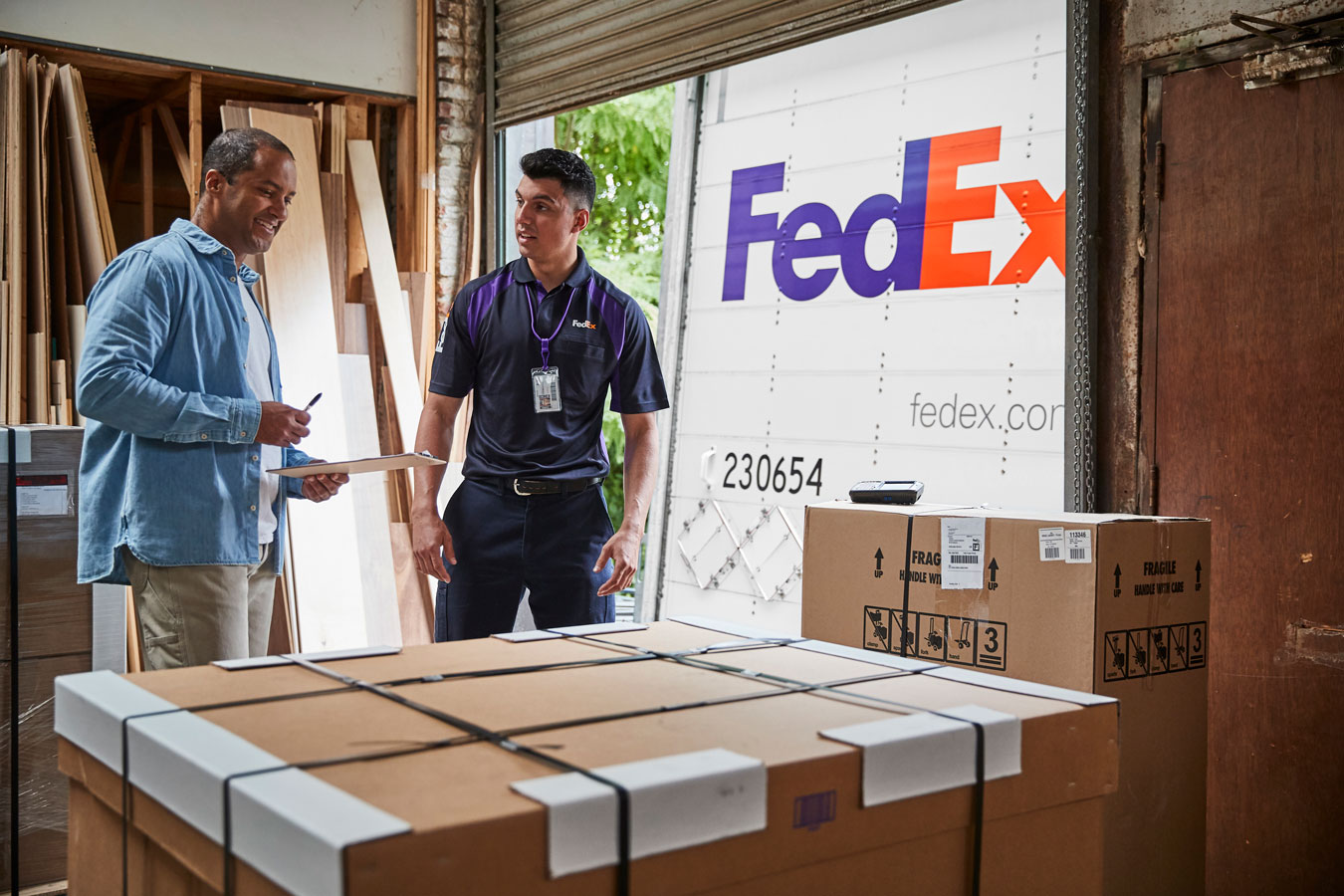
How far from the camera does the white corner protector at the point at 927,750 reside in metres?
1.28

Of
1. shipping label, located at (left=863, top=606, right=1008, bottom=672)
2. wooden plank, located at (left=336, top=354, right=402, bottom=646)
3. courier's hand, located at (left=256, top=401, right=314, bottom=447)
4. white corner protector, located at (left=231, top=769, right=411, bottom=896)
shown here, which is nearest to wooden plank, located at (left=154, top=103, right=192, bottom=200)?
wooden plank, located at (left=336, top=354, right=402, bottom=646)

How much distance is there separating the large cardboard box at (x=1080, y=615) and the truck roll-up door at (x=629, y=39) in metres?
1.72

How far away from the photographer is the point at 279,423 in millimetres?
2480

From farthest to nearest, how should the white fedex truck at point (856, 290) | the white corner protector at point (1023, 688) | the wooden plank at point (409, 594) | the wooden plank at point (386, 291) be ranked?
the wooden plank at point (386, 291) → the wooden plank at point (409, 594) → the white fedex truck at point (856, 290) → the white corner protector at point (1023, 688)

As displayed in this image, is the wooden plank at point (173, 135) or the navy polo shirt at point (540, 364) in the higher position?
the wooden plank at point (173, 135)

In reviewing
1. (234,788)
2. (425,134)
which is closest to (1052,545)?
(234,788)

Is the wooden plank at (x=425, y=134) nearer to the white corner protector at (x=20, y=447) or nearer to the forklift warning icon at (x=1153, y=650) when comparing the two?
the white corner protector at (x=20, y=447)

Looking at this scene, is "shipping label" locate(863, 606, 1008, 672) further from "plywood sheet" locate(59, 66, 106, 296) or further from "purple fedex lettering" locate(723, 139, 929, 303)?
"plywood sheet" locate(59, 66, 106, 296)

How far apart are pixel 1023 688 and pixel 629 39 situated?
3373 millimetres

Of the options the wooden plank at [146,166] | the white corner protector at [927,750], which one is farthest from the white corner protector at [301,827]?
the wooden plank at [146,166]

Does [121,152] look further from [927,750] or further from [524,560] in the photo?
[927,750]

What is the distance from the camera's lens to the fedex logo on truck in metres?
4.01

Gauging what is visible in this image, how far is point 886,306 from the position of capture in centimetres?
444

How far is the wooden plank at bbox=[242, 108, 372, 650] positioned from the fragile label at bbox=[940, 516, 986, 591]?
8.85 feet
